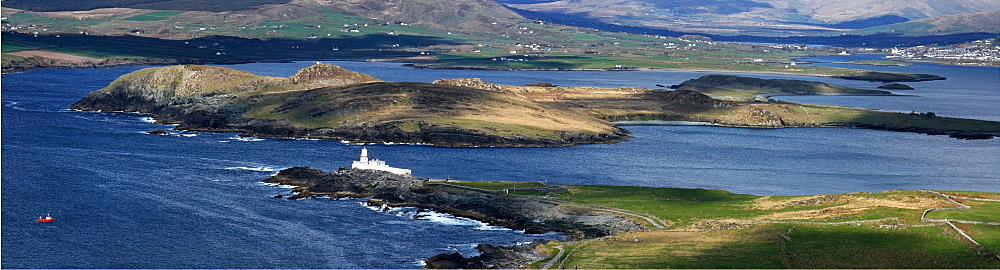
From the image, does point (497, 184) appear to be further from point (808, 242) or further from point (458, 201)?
point (808, 242)

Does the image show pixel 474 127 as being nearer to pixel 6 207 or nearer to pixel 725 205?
pixel 725 205

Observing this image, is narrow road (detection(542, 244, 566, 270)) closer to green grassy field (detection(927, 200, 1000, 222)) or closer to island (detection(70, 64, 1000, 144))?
green grassy field (detection(927, 200, 1000, 222))

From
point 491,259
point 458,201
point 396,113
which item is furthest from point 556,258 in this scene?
point 396,113

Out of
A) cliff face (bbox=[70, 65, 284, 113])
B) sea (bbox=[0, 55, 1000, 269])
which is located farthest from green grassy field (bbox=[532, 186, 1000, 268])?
cliff face (bbox=[70, 65, 284, 113])

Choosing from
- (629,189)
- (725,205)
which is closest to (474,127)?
(629,189)

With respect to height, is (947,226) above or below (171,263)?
above
